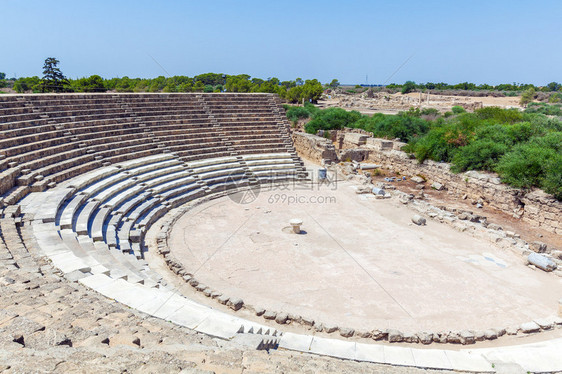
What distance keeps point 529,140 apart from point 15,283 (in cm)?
2307

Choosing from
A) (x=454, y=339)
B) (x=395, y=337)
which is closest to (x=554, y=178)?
(x=454, y=339)

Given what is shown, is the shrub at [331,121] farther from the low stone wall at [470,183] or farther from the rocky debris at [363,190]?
the rocky debris at [363,190]

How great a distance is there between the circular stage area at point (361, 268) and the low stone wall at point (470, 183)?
453 cm

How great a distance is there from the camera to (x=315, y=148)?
2634 cm

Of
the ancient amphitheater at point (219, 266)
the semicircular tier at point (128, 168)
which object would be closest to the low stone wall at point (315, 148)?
the semicircular tier at point (128, 168)

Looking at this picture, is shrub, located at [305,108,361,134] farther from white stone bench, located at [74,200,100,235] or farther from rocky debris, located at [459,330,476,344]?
rocky debris, located at [459,330,476,344]

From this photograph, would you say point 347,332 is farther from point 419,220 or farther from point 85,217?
point 85,217

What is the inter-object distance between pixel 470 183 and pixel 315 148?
1062 centimetres

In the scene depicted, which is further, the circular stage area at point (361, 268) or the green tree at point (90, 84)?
the green tree at point (90, 84)

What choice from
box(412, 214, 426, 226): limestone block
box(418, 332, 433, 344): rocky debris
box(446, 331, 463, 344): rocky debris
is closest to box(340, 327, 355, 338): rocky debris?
box(418, 332, 433, 344): rocky debris

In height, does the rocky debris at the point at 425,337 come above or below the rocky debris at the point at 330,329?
below

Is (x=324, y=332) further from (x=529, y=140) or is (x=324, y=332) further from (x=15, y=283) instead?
(x=529, y=140)

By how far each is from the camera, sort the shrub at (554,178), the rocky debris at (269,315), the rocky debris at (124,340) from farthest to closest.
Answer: the shrub at (554,178) → the rocky debris at (269,315) → the rocky debris at (124,340)

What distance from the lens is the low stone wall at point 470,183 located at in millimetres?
15805
